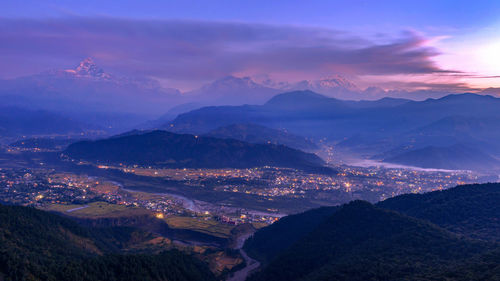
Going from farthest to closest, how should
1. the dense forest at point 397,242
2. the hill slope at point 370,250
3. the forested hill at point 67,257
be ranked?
the hill slope at point 370,250 < the dense forest at point 397,242 < the forested hill at point 67,257

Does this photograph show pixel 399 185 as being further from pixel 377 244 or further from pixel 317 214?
pixel 377 244

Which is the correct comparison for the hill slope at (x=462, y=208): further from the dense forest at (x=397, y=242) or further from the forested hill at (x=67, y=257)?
the forested hill at (x=67, y=257)

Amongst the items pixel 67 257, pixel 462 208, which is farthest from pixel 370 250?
pixel 67 257

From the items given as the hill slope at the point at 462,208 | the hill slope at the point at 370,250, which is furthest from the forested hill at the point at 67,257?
the hill slope at the point at 462,208

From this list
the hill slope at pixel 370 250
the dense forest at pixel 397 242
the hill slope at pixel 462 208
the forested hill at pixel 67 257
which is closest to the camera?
the forested hill at pixel 67 257

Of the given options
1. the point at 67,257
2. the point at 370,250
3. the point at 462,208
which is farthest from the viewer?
the point at 462,208

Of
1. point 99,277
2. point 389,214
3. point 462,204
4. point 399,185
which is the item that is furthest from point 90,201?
point 399,185

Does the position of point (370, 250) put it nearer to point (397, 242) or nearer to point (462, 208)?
point (397, 242)

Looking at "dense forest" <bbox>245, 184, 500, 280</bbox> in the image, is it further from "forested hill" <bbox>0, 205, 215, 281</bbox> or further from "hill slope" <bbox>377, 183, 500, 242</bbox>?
"forested hill" <bbox>0, 205, 215, 281</bbox>
